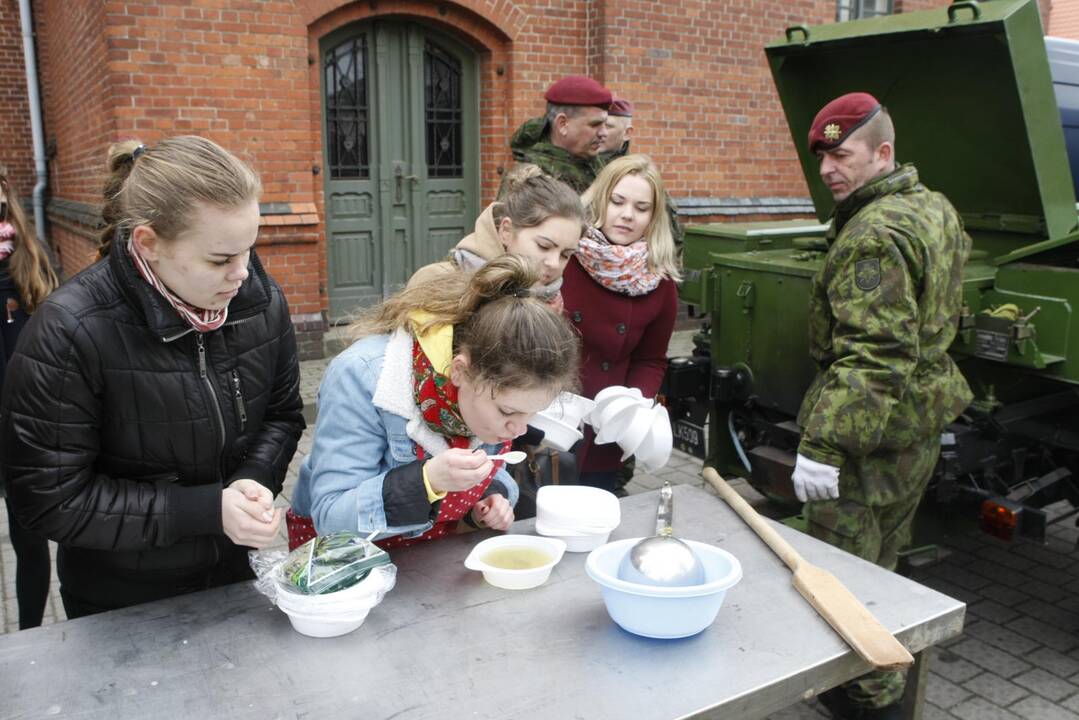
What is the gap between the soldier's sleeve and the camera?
277 centimetres

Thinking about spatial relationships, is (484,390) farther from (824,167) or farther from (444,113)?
(444,113)

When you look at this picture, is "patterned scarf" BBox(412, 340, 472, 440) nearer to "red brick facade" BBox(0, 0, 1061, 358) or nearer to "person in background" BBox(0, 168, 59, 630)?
"person in background" BBox(0, 168, 59, 630)

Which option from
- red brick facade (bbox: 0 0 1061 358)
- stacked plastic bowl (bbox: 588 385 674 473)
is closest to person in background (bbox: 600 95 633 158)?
stacked plastic bowl (bbox: 588 385 674 473)

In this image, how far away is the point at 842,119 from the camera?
10.1 ft

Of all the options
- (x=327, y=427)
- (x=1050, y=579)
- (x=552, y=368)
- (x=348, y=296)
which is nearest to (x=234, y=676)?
(x=327, y=427)

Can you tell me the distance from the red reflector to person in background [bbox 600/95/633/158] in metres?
2.10

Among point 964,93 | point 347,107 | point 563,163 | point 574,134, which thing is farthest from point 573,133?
point 347,107

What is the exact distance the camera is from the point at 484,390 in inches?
75.2

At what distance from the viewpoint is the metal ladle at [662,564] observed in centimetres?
174

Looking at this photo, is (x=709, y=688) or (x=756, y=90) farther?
(x=756, y=90)

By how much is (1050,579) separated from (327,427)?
11.8 ft

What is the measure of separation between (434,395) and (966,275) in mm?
2396

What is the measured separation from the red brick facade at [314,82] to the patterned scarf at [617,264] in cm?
381

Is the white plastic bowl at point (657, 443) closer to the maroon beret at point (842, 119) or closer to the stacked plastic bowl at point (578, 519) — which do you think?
the stacked plastic bowl at point (578, 519)
